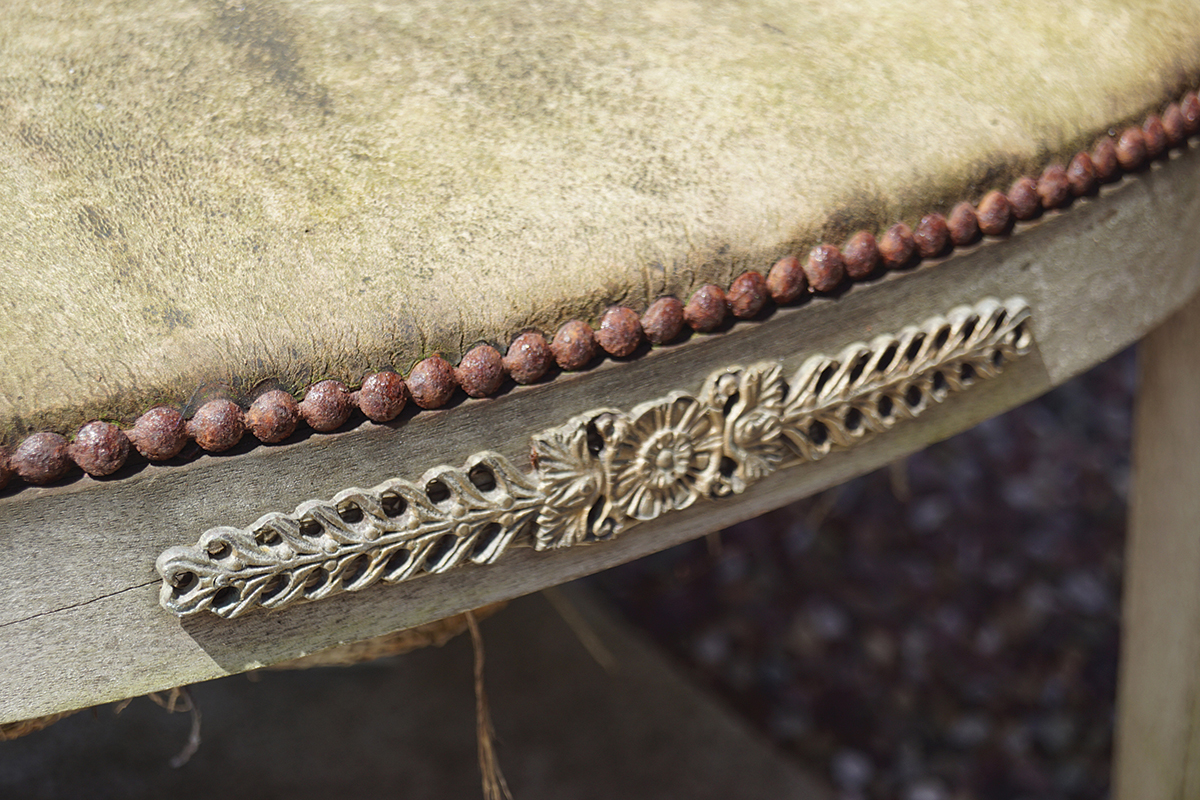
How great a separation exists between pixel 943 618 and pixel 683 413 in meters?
1.33

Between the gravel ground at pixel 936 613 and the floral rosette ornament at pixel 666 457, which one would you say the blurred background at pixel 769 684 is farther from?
the floral rosette ornament at pixel 666 457

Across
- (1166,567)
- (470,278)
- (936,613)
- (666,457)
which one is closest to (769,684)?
(936,613)

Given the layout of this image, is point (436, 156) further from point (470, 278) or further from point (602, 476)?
point (602, 476)

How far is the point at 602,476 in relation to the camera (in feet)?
1.49

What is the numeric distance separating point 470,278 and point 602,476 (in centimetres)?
11

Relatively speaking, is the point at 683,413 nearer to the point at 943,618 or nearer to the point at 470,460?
the point at 470,460

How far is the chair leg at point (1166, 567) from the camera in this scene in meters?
0.80

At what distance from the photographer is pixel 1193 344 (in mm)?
783

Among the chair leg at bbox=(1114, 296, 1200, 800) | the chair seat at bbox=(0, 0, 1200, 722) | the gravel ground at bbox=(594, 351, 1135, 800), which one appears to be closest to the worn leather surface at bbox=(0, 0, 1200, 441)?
the chair seat at bbox=(0, 0, 1200, 722)

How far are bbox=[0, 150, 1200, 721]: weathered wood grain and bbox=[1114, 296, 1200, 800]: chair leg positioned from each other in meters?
0.28

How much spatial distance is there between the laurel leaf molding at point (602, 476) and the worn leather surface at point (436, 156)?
6cm

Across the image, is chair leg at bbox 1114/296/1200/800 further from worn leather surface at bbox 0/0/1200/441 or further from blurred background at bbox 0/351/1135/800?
blurred background at bbox 0/351/1135/800

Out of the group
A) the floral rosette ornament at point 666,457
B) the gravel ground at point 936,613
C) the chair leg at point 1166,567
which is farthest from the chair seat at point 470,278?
the gravel ground at point 936,613

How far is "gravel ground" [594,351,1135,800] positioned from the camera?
4.79ft
